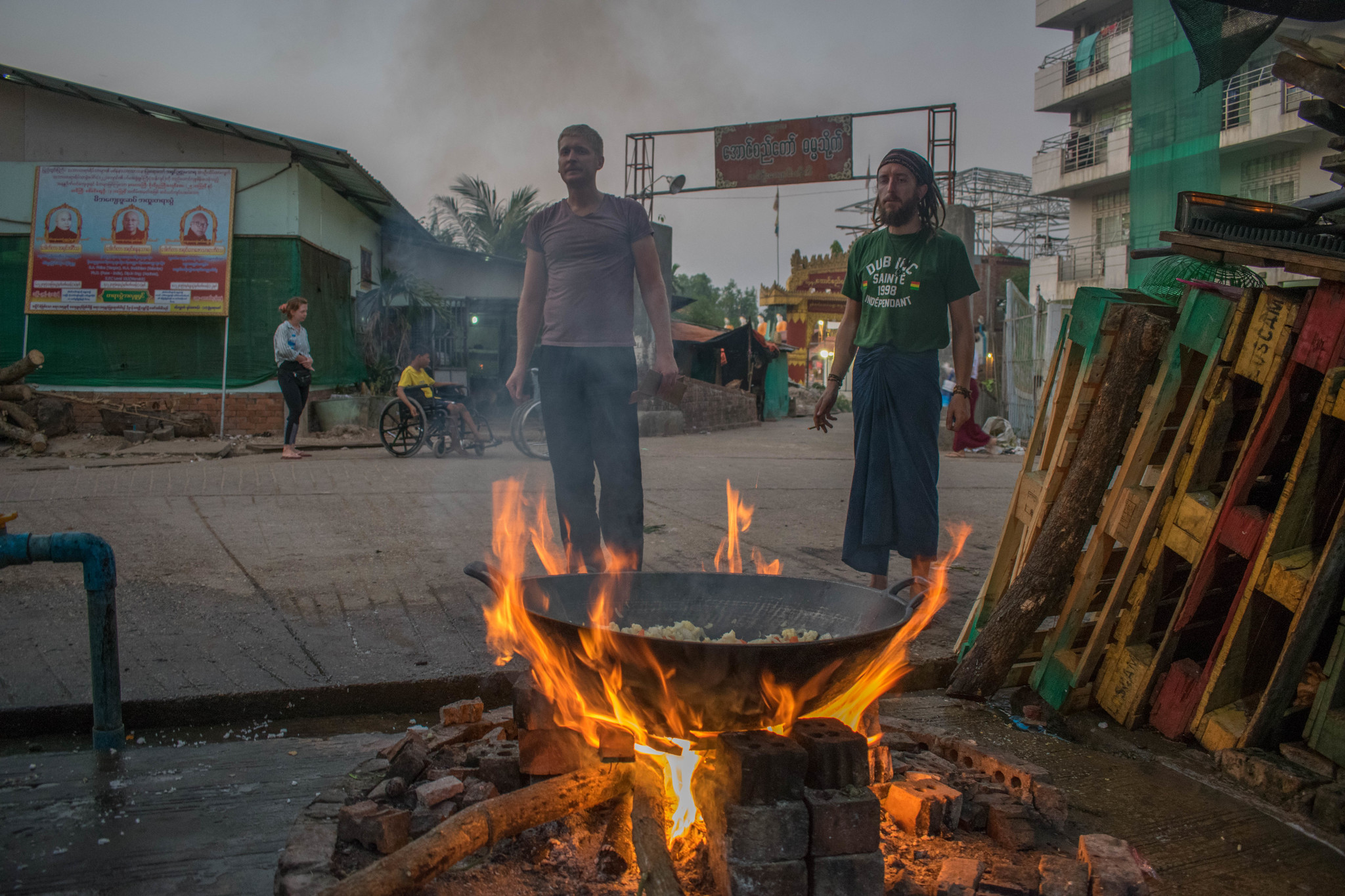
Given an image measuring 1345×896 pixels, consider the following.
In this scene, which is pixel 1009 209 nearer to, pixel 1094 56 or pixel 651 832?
pixel 1094 56

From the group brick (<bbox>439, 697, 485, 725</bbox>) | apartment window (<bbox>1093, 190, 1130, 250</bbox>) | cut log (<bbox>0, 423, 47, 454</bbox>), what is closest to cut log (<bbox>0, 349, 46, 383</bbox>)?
cut log (<bbox>0, 423, 47, 454</bbox>)

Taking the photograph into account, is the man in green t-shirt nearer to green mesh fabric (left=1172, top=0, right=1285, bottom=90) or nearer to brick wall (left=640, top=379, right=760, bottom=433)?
green mesh fabric (left=1172, top=0, right=1285, bottom=90)

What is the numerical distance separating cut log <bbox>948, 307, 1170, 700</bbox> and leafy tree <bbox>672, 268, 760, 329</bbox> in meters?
59.1

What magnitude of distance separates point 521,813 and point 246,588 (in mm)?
2726

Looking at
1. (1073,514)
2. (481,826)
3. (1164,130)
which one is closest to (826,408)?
(1073,514)

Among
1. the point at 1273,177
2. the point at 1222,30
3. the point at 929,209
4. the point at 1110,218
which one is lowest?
the point at 929,209

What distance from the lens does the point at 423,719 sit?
2875 mm

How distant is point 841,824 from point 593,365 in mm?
2348

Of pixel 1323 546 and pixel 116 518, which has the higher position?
pixel 1323 546

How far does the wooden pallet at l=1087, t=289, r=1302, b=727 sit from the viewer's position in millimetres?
2270

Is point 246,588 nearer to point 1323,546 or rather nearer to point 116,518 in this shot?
point 116,518

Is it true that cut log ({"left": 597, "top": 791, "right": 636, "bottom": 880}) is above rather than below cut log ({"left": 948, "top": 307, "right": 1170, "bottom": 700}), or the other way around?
below

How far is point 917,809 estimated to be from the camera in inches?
72.7

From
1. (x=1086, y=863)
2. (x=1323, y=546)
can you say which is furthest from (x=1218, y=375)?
(x=1086, y=863)
